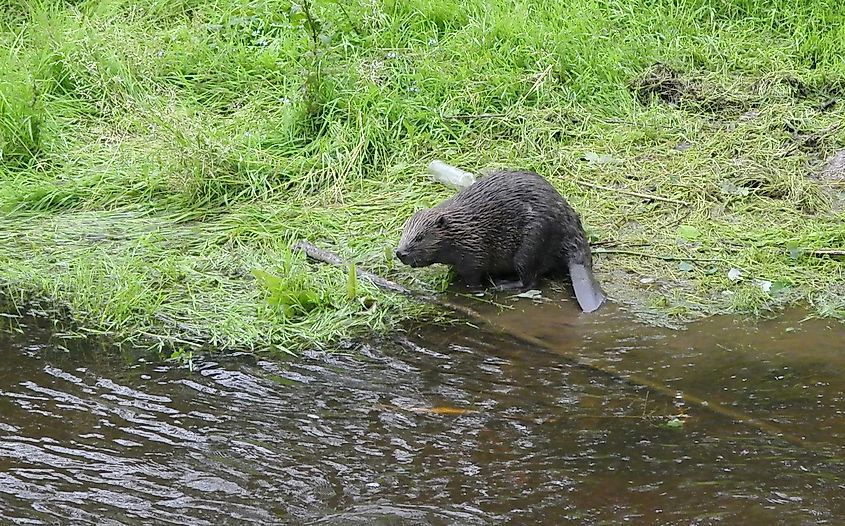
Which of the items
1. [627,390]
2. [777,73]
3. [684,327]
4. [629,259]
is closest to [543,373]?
[627,390]

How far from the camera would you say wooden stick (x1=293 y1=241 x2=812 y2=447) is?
374 centimetres

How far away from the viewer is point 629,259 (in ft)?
17.0

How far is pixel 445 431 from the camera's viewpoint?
3779 mm

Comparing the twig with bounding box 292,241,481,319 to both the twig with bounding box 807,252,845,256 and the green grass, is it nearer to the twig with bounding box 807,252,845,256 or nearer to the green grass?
the green grass

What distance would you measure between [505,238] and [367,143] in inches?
60.3

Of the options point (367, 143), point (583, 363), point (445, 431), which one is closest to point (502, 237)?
point (583, 363)

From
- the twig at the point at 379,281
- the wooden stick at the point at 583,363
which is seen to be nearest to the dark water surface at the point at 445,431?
the wooden stick at the point at 583,363

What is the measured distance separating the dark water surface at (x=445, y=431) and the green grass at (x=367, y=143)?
34 centimetres

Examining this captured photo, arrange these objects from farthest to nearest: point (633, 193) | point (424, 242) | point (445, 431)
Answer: point (633, 193) < point (424, 242) < point (445, 431)

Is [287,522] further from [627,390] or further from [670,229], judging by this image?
[670,229]

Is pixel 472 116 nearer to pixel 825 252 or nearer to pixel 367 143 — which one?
pixel 367 143

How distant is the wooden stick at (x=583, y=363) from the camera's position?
3738mm

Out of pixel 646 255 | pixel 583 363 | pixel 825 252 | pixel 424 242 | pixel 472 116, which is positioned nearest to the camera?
pixel 583 363

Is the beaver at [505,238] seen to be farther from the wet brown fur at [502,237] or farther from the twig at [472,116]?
the twig at [472,116]
